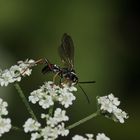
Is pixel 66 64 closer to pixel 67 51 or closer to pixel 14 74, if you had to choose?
pixel 67 51

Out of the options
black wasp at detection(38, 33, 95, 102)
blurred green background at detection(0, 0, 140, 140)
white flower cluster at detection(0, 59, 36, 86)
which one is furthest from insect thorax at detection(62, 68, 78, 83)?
blurred green background at detection(0, 0, 140, 140)

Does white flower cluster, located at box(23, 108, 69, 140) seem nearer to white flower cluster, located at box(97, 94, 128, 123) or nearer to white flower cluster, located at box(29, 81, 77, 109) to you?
white flower cluster, located at box(29, 81, 77, 109)

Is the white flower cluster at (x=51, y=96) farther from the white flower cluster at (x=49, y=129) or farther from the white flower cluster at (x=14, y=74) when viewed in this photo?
the white flower cluster at (x=14, y=74)

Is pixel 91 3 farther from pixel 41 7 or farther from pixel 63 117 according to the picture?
pixel 63 117

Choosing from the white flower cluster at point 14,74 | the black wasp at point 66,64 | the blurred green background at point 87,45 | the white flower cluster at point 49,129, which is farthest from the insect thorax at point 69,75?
the blurred green background at point 87,45

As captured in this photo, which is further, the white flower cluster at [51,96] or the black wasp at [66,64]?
the black wasp at [66,64]

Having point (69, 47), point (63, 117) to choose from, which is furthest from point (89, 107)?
point (63, 117)
